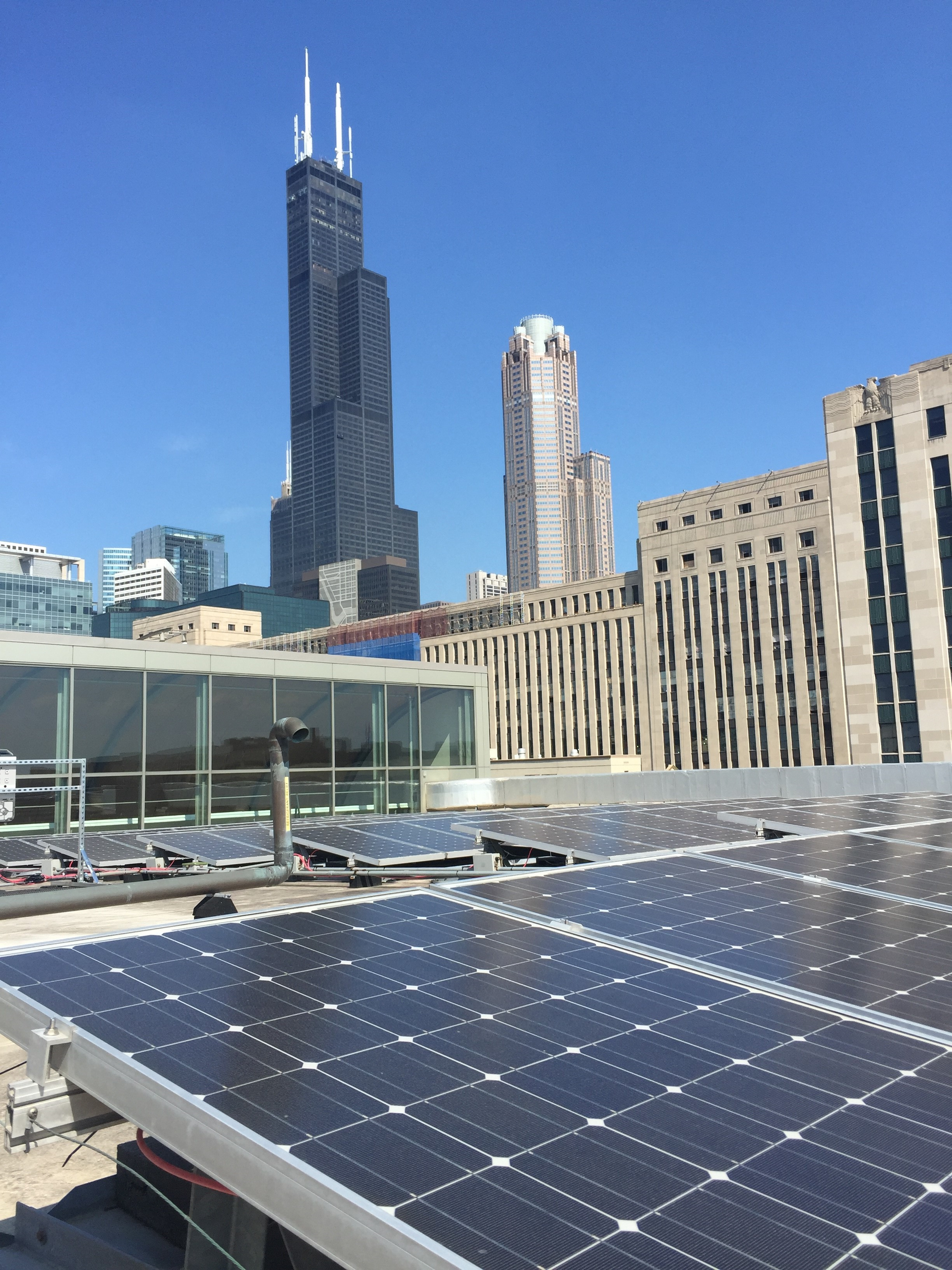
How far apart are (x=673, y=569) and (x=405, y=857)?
104 m

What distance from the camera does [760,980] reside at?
734 cm

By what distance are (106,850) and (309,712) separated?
1280 cm

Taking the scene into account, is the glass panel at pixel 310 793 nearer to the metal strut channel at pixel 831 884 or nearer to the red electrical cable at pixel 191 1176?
the metal strut channel at pixel 831 884

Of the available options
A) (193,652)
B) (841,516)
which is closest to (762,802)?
(193,652)

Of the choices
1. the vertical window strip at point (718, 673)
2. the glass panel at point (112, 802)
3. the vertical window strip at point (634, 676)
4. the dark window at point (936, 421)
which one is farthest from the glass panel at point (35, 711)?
the vertical window strip at point (634, 676)

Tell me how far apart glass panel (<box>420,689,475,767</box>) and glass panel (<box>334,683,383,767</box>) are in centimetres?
220

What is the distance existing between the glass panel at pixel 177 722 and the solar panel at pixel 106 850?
5646mm

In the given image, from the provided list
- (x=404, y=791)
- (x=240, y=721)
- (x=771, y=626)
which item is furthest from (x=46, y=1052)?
(x=771, y=626)

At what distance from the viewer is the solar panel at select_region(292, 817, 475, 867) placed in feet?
64.8

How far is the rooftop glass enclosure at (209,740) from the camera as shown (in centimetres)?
2875

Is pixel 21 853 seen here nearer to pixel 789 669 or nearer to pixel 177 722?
pixel 177 722

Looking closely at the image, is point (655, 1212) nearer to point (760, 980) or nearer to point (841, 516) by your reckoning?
point (760, 980)

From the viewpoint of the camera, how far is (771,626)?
108625mm

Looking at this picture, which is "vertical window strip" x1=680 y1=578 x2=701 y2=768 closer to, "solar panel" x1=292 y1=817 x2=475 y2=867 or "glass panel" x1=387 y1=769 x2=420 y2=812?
"glass panel" x1=387 y1=769 x2=420 y2=812
